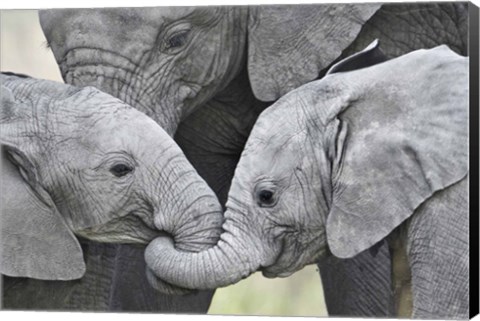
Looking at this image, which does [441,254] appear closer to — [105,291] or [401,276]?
[401,276]

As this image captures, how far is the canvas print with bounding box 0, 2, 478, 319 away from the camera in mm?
7074

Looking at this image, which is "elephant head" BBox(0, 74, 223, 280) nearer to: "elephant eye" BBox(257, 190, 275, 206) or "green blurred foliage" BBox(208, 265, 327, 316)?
"elephant eye" BBox(257, 190, 275, 206)

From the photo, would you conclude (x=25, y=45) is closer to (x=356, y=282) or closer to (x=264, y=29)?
(x=264, y=29)

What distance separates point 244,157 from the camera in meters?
7.17

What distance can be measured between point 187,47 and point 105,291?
0.89 m

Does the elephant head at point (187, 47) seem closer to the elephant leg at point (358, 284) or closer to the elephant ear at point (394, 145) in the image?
the elephant ear at point (394, 145)

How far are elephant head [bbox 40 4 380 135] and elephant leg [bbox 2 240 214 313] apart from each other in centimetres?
53

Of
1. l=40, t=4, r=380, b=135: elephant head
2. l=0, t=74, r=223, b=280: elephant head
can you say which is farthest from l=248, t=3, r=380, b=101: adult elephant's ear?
l=0, t=74, r=223, b=280: elephant head

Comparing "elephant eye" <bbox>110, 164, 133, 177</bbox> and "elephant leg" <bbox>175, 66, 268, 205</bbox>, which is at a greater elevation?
"elephant eye" <bbox>110, 164, 133, 177</bbox>

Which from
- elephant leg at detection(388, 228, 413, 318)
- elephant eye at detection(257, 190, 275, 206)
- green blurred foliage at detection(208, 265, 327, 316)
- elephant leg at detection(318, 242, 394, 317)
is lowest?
elephant leg at detection(318, 242, 394, 317)

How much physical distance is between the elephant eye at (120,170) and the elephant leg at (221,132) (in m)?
0.71

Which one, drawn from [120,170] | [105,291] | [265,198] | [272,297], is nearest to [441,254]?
[265,198]

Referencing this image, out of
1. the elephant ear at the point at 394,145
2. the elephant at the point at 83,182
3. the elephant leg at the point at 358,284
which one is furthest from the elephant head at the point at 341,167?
the elephant leg at the point at 358,284

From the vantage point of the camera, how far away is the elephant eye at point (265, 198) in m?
7.12
